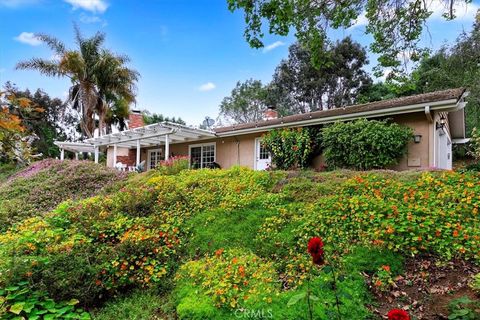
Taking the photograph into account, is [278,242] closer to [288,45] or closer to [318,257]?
[318,257]

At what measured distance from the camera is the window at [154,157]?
62.2ft

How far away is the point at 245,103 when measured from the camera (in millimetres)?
34969

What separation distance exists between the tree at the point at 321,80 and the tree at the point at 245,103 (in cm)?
384

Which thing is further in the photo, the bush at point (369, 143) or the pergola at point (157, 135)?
the pergola at point (157, 135)

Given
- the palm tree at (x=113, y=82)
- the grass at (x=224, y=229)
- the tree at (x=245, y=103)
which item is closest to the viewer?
the grass at (x=224, y=229)

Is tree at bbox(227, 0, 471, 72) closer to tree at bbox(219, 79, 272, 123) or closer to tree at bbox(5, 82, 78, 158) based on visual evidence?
tree at bbox(219, 79, 272, 123)

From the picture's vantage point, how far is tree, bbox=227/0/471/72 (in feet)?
18.4

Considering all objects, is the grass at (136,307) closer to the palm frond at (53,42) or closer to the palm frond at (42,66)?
the palm frond at (42,66)

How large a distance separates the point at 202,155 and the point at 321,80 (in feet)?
53.2

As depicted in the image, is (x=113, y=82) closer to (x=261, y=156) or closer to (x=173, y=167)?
(x=261, y=156)

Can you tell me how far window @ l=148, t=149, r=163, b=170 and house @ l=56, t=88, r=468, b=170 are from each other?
0.06 m

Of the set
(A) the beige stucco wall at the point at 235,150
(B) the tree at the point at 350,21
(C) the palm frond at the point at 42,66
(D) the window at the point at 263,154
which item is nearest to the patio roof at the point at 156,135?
(A) the beige stucco wall at the point at 235,150

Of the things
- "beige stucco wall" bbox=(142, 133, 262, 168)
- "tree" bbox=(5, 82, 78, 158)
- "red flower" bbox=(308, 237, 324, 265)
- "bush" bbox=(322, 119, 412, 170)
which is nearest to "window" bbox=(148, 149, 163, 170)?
"beige stucco wall" bbox=(142, 133, 262, 168)

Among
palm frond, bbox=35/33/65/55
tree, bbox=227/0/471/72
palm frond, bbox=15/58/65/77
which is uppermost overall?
palm frond, bbox=35/33/65/55
